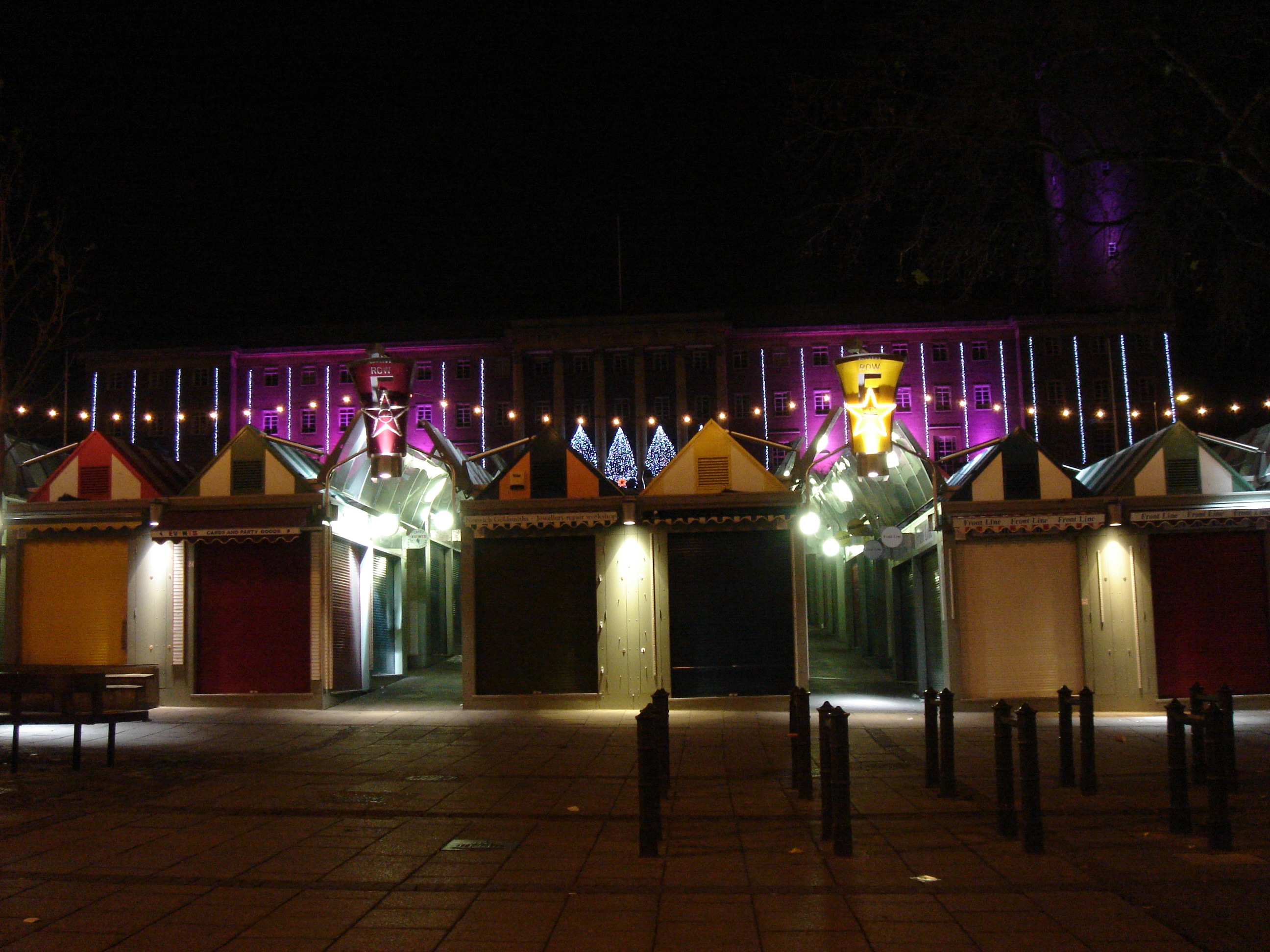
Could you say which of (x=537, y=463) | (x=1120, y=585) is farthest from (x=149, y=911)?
(x=1120, y=585)

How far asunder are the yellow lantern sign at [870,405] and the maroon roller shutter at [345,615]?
9404mm

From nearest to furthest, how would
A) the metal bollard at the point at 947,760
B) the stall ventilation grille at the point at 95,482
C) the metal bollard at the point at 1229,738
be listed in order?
the metal bollard at the point at 1229,738 → the metal bollard at the point at 947,760 → the stall ventilation grille at the point at 95,482

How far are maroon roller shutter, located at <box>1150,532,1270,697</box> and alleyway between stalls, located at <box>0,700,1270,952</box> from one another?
4370mm

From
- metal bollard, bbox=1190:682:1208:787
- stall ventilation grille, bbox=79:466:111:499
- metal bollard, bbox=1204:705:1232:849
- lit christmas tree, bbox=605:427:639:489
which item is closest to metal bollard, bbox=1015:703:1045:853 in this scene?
metal bollard, bbox=1204:705:1232:849

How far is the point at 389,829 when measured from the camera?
8688 millimetres

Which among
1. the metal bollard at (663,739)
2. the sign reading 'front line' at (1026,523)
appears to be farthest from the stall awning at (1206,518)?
the metal bollard at (663,739)

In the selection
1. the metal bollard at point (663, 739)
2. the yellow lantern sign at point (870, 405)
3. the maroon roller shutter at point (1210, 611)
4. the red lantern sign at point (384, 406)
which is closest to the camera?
the metal bollard at point (663, 739)

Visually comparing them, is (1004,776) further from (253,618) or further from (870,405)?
(253,618)

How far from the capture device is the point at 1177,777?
8242mm

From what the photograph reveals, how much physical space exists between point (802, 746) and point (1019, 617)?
29.5 ft

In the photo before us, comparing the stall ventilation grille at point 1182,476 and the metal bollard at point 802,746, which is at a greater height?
the stall ventilation grille at point 1182,476

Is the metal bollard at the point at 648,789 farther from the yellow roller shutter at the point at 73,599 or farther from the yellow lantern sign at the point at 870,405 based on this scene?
the yellow roller shutter at the point at 73,599

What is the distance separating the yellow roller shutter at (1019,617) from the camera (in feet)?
56.9

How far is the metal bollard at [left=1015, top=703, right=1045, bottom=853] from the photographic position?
7.68 m
